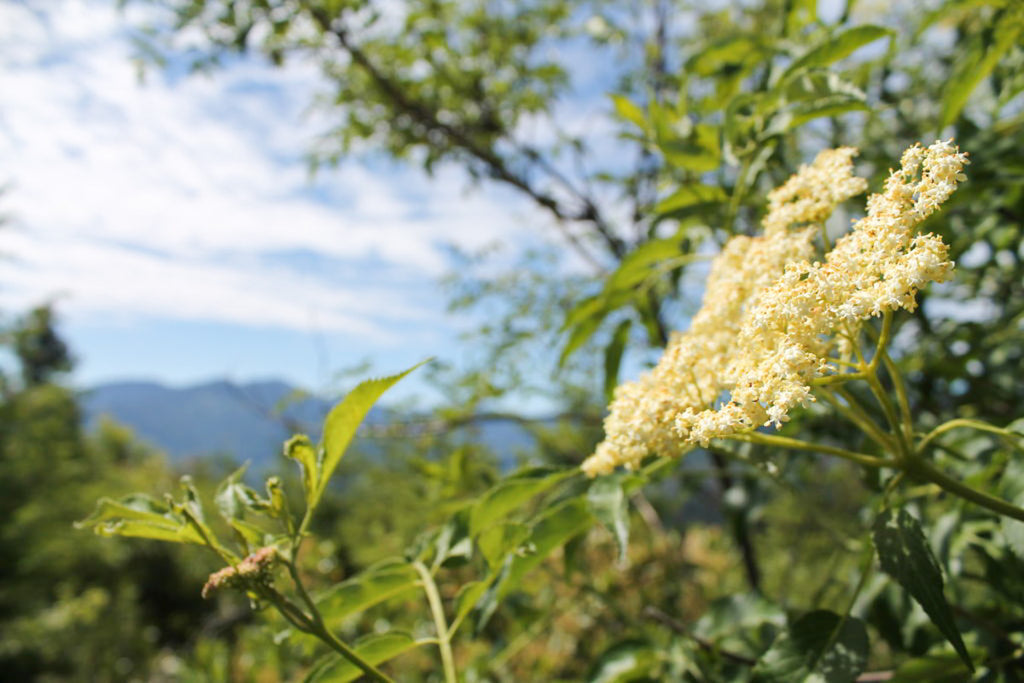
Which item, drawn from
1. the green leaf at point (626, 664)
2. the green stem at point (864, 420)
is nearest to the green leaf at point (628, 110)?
the green stem at point (864, 420)

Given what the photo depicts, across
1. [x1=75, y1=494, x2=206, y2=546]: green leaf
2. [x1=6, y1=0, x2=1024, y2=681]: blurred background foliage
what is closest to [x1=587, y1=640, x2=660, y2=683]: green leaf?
[x1=6, y1=0, x2=1024, y2=681]: blurred background foliage

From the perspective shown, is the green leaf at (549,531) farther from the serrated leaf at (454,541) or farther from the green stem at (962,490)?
the green stem at (962,490)

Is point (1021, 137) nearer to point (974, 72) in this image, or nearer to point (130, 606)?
point (974, 72)

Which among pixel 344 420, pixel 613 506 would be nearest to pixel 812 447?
pixel 613 506

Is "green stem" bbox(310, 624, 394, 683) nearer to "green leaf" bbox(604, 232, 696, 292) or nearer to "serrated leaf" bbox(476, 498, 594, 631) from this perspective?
"serrated leaf" bbox(476, 498, 594, 631)

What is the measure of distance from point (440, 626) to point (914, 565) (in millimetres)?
542

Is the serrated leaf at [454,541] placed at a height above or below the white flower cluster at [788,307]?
below

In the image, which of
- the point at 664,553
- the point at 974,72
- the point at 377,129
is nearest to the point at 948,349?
the point at 974,72

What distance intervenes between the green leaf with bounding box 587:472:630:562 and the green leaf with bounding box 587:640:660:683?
0.31 meters

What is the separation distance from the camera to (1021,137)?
1.13 meters

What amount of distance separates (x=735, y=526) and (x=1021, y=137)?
3.60 ft

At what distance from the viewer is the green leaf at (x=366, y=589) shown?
0.83 metres

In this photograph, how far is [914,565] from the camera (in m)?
0.62

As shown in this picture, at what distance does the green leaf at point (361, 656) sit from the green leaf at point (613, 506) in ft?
0.89
